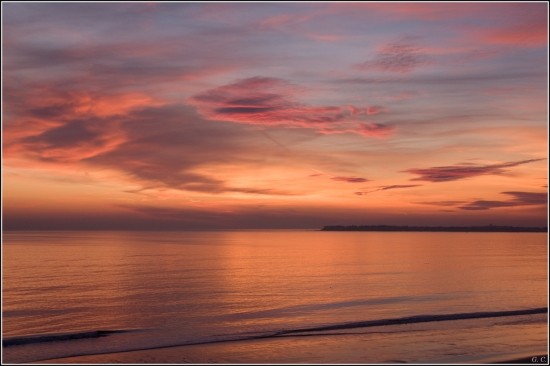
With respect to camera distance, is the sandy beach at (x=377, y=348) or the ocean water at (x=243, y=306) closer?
the sandy beach at (x=377, y=348)

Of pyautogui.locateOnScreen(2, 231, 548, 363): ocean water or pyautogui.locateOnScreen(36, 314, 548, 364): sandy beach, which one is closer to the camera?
pyautogui.locateOnScreen(36, 314, 548, 364): sandy beach

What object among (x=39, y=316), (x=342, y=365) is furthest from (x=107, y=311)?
(x=342, y=365)

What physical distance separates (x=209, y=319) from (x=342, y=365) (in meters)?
13.8

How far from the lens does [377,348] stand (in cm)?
2544

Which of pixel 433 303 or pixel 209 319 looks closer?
pixel 209 319

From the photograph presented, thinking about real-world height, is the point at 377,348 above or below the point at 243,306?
above

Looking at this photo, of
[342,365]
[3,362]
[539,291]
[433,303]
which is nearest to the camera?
[342,365]

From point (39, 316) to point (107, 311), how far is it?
4.43 m

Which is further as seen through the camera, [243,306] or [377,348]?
[243,306]

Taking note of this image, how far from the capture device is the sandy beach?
23438 millimetres

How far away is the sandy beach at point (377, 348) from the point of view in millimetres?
23438

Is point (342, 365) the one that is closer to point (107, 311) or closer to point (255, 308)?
point (255, 308)

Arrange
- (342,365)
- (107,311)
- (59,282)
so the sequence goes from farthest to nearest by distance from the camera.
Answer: (59,282) → (107,311) → (342,365)

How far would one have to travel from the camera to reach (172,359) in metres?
24.3
